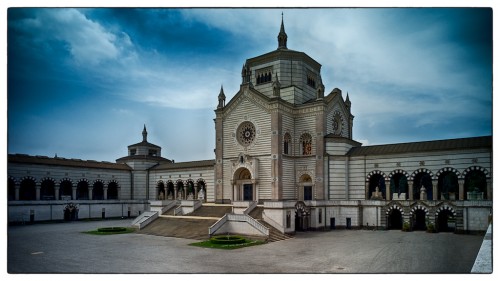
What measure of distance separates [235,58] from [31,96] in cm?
1114

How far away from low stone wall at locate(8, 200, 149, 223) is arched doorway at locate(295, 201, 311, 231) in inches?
970

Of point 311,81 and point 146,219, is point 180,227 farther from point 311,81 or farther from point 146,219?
point 311,81

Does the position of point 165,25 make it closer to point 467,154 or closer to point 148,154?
point 467,154

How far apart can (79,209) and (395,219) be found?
34418mm

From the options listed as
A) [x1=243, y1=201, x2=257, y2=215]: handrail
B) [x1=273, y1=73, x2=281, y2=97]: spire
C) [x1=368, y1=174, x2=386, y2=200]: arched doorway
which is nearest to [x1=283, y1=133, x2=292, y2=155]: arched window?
[x1=273, y1=73, x2=281, y2=97]: spire

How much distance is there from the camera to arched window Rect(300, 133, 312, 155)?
38844 millimetres

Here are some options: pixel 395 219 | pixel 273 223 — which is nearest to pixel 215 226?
pixel 273 223

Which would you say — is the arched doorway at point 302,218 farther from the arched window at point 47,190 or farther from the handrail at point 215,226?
the arched window at point 47,190

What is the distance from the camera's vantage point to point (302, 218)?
34.1 meters

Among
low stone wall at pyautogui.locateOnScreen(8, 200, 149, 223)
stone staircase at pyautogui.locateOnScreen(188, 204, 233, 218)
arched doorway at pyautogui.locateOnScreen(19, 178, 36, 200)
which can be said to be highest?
arched doorway at pyautogui.locateOnScreen(19, 178, 36, 200)

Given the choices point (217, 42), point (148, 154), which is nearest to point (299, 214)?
point (217, 42)

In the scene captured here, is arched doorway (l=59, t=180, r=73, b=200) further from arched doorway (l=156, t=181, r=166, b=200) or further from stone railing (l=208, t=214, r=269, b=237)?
stone railing (l=208, t=214, r=269, b=237)

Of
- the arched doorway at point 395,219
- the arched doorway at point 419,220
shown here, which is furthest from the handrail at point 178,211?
the arched doorway at point 419,220

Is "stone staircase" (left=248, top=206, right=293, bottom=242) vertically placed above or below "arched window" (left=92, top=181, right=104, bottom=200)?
below
